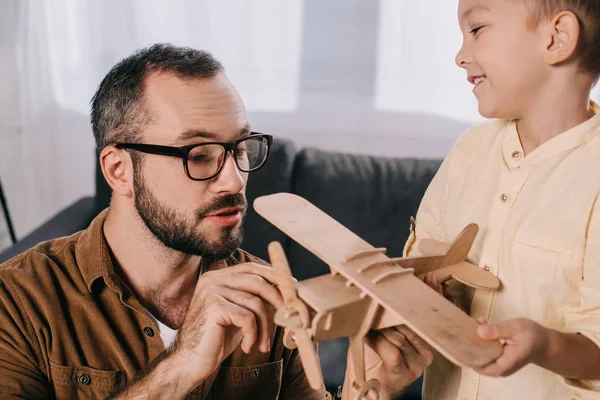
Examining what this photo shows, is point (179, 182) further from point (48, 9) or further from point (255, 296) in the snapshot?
point (48, 9)

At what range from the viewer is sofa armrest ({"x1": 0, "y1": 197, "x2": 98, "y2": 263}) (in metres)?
2.28

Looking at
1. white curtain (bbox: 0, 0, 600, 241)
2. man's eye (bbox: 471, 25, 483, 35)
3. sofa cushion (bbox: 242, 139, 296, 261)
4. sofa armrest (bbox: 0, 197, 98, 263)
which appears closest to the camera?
man's eye (bbox: 471, 25, 483, 35)

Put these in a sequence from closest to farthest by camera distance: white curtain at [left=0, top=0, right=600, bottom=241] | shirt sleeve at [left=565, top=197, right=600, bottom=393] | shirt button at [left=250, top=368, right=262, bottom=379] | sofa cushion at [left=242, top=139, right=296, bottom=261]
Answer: shirt sleeve at [left=565, top=197, right=600, bottom=393], shirt button at [left=250, top=368, right=262, bottom=379], sofa cushion at [left=242, top=139, right=296, bottom=261], white curtain at [left=0, top=0, right=600, bottom=241]

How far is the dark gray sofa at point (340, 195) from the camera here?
2453 mm

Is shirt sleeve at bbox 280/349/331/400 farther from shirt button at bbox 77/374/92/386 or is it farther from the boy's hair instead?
the boy's hair

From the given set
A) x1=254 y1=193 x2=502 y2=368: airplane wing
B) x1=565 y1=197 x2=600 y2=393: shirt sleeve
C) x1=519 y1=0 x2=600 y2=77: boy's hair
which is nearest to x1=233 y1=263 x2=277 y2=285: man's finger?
x1=254 y1=193 x2=502 y2=368: airplane wing

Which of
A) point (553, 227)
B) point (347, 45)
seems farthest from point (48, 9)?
point (553, 227)

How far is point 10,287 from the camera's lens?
128cm

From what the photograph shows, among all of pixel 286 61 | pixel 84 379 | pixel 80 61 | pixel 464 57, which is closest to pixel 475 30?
pixel 464 57

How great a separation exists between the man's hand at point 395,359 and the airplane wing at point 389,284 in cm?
16

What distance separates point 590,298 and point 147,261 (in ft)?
2.87

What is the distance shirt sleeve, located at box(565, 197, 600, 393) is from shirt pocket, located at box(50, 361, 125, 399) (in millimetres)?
855

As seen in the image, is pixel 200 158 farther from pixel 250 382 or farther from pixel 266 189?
pixel 266 189

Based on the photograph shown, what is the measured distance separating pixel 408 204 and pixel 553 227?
1.43m
